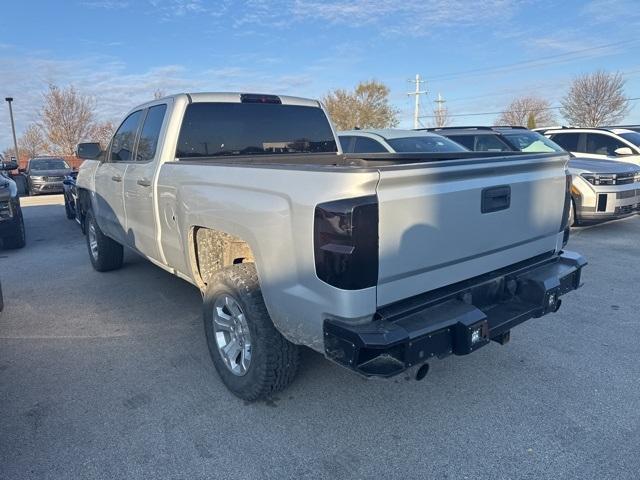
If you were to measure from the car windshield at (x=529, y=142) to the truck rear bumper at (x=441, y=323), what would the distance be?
22.9ft

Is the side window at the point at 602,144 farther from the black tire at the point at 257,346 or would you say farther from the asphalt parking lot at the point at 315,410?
the black tire at the point at 257,346

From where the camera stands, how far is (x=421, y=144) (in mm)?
8219

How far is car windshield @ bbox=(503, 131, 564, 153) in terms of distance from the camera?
928cm

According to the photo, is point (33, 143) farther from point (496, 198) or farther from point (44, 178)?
point (496, 198)

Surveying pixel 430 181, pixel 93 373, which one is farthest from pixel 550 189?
pixel 93 373

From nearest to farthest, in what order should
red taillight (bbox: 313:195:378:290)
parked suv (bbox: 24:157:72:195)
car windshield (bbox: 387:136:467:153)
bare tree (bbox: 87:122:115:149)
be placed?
red taillight (bbox: 313:195:378:290), car windshield (bbox: 387:136:467:153), parked suv (bbox: 24:157:72:195), bare tree (bbox: 87:122:115:149)

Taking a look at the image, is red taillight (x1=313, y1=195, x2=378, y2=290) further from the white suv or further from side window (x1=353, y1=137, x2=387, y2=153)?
the white suv

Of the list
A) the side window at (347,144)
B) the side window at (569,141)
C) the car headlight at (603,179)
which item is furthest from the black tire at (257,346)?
the side window at (569,141)

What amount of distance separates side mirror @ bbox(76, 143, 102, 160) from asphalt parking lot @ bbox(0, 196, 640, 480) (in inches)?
79.5

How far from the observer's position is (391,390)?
3.29 meters

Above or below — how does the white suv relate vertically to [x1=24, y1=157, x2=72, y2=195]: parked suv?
above

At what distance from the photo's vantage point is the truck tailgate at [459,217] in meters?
2.39

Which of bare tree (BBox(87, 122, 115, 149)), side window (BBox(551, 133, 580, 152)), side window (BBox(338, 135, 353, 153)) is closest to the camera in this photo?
side window (BBox(338, 135, 353, 153))

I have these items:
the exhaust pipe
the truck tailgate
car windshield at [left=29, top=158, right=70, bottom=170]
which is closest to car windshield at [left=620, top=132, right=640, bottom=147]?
the truck tailgate
